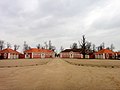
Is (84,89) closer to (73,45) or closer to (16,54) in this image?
(16,54)

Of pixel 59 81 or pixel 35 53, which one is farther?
pixel 35 53

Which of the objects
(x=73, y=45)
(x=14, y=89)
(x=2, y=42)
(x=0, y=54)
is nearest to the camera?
(x=14, y=89)

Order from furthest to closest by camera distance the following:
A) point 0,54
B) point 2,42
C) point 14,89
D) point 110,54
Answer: point 2,42
point 110,54
point 0,54
point 14,89

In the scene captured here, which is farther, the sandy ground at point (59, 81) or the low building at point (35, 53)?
the low building at point (35, 53)

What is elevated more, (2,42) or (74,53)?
(2,42)

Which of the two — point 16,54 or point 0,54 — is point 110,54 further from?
point 0,54

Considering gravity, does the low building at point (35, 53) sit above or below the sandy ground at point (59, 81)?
above

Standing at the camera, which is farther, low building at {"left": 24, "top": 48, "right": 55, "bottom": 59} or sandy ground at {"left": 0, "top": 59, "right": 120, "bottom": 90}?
low building at {"left": 24, "top": 48, "right": 55, "bottom": 59}

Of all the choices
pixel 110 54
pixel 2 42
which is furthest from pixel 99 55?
pixel 2 42

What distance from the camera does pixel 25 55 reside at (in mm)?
95062

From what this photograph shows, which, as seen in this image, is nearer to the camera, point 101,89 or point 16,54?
point 101,89

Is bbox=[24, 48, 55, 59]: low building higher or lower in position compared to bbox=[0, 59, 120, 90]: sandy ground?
higher

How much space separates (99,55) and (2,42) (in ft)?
201

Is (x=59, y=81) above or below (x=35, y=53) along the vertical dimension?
below
